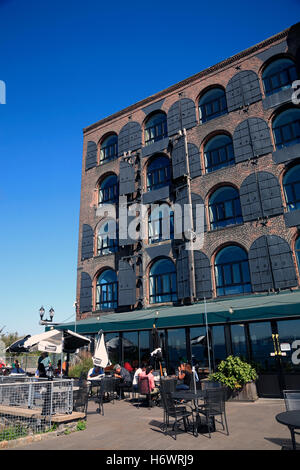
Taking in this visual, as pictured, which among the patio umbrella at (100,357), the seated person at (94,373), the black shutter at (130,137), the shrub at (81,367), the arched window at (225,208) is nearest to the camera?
the patio umbrella at (100,357)

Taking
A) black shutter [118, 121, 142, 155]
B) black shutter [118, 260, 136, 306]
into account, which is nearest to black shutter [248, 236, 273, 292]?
black shutter [118, 260, 136, 306]

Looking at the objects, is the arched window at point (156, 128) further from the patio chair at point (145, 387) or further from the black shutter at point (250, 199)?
the patio chair at point (145, 387)

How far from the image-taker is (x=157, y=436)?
6887 millimetres

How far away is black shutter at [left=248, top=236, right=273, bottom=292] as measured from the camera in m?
14.4

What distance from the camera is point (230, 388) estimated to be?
11.3 m

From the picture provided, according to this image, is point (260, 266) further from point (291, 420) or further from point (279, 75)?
point (279, 75)

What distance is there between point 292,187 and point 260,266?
4.11 metres

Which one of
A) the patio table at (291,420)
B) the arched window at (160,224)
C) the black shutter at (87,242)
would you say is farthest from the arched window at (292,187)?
the black shutter at (87,242)

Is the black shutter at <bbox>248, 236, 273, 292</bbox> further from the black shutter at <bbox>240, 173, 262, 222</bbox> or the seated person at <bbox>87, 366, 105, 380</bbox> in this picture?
the seated person at <bbox>87, 366, 105, 380</bbox>

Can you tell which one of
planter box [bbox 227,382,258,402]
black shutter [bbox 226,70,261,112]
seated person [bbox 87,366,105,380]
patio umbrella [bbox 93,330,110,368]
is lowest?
planter box [bbox 227,382,258,402]

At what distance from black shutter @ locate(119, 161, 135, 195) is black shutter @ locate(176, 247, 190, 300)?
5.89 metres

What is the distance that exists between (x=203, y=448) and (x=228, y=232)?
1148 cm

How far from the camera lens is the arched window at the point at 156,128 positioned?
21.2m

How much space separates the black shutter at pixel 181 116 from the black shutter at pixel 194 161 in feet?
5.29
